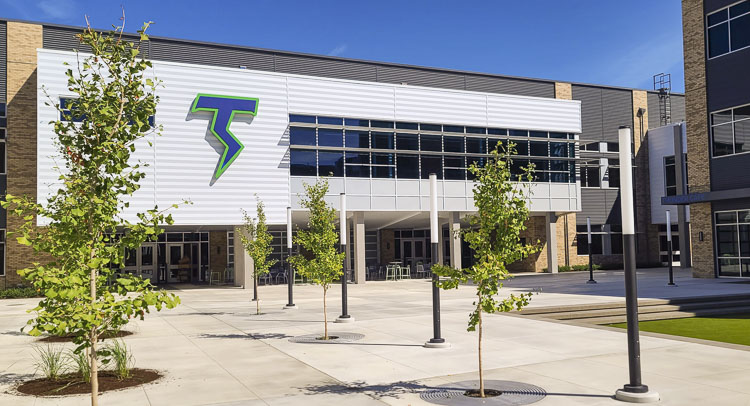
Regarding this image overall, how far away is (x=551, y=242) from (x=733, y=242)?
465 inches

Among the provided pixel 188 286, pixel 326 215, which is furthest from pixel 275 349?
pixel 188 286

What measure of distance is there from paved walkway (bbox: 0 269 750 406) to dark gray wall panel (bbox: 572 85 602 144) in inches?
1232

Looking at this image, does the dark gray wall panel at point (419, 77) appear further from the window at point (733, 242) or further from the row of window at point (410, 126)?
the window at point (733, 242)

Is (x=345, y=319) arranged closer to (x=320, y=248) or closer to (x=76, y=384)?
(x=320, y=248)

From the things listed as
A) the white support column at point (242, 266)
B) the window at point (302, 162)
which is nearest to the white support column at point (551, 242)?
the window at point (302, 162)

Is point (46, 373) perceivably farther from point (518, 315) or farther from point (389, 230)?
point (389, 230)

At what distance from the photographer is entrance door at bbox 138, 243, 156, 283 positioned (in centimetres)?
3859

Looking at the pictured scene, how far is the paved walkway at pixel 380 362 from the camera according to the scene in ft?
29.3

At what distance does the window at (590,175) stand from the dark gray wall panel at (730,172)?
1512 centimetres

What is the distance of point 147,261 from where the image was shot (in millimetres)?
38688

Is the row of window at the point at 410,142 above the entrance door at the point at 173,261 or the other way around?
above

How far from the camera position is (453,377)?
10.1m

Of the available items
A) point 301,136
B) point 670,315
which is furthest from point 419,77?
point 670,315

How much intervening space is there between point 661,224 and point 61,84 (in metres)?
40.6
